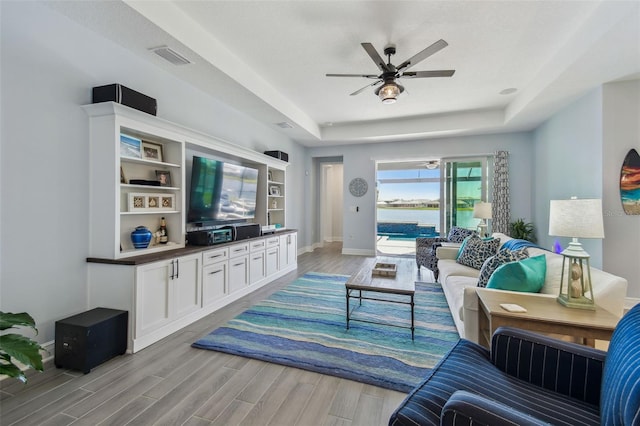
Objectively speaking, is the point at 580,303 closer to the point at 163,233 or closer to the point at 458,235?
the point at 458,235

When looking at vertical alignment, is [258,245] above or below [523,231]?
below

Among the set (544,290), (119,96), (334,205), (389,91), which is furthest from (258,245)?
(334,205)

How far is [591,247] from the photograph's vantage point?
373cm

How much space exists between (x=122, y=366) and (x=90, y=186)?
1528 mm

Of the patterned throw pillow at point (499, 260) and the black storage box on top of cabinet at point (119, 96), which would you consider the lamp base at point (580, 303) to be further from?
the black storage box on top of cabinet at point (119, 96)

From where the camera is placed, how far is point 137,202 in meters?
2.78

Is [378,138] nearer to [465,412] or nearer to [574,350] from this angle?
[574,350]

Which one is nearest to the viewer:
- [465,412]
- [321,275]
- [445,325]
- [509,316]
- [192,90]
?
[465,412]

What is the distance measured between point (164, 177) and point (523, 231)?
20.4 ft

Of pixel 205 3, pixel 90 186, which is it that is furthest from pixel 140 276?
pixel 205 3

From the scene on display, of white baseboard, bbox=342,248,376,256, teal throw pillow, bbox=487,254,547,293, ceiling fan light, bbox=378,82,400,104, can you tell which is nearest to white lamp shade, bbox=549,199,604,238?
teal throw pillow, bbox=487,254,547,293

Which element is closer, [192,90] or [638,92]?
[638,92]

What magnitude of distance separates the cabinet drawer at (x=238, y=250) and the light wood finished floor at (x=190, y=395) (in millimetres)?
1376

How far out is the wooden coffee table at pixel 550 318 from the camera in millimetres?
1476
